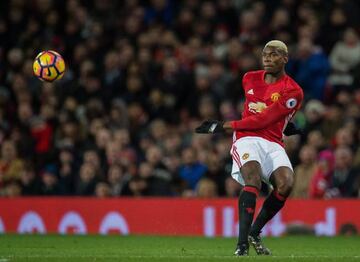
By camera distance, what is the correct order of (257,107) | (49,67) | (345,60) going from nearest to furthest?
(257,107)
(49,67)
(345,60)

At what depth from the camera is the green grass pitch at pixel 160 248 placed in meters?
10.3

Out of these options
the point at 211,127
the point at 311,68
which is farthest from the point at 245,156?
the point at 311,68

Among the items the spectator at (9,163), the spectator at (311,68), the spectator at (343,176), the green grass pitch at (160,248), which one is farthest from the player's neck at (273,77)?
the spectator at (9,163)

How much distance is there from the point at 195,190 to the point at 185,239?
2.74 m

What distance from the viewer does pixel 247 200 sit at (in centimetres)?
1066

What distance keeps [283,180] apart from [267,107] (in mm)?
797

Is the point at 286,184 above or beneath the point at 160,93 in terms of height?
beneath

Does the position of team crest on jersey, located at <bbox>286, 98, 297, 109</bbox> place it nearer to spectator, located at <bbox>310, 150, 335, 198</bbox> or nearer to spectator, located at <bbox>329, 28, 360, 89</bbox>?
spectator, located at <bbox>310, 150, 335, 198</bbox>

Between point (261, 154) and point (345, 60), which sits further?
point (345, 60)

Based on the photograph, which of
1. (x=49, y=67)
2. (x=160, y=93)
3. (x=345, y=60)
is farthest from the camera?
(x=160, y=93)

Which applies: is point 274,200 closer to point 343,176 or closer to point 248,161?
point 248,161

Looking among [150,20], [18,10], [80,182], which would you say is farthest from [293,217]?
[18,10]

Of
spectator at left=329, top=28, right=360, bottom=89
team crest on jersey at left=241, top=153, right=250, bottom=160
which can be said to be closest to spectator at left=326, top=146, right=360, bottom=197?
spectator at left=329, top=28, right=360, bottom=89

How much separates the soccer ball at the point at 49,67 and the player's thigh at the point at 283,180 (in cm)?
351
